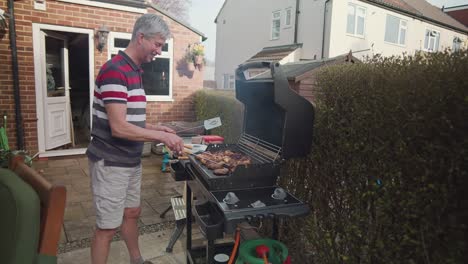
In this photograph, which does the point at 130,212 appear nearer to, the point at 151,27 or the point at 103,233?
the point at 103,233

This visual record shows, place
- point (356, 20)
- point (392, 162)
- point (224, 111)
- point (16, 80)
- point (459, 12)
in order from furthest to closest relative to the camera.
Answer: point (459, 12), point (356, 20), point (224, 111), point (16, 80), point (392, 162)

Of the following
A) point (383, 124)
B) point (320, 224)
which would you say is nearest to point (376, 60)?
point (383, 124)

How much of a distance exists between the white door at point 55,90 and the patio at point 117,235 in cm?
66

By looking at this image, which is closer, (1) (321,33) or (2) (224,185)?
(2) (224,185)

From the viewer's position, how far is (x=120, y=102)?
6.44 feet

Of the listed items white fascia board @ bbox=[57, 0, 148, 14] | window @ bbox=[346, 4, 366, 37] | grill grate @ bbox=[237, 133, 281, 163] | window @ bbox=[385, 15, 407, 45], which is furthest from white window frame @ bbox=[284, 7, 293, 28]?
grill grate @ bbox=[237, 133, 281, 163]

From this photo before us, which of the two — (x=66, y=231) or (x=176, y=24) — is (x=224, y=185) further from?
(x=176, y=24)

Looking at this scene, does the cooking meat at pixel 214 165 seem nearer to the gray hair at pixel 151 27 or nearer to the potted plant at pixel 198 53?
the gray hair at pixel 151 27

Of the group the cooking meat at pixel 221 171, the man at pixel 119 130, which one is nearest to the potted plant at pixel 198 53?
the man at pixel 119 130

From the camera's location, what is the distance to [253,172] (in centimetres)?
188

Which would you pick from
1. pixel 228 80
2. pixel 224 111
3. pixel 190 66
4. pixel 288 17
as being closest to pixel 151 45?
pixel 224 111

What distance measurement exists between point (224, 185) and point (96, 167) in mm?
921

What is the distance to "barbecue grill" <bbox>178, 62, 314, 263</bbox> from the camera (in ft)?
5.59

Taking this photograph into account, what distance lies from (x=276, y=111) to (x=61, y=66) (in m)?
5.64
